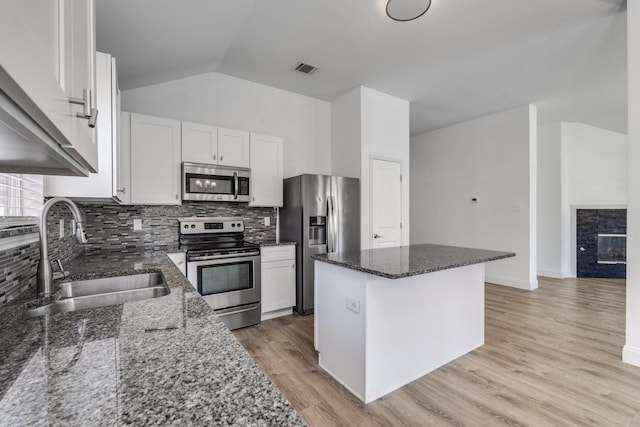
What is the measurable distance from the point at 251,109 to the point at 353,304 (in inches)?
115

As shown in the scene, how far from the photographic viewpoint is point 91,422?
461 millimetres

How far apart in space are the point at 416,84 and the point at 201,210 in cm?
309

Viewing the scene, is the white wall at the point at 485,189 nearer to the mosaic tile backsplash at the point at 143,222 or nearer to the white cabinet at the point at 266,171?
the white cabinet at the point at 266,171

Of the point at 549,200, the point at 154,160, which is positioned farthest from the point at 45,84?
the point at 549,200

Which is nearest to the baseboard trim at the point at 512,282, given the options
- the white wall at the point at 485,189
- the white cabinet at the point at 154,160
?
the white wall at the point at 485,189

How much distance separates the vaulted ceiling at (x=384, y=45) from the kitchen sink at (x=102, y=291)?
163 cm

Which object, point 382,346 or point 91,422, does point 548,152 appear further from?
point 91,422

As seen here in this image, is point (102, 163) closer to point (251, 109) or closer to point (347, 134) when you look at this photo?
point (251, 109)

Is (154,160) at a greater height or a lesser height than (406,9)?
lesser

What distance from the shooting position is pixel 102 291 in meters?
1.63

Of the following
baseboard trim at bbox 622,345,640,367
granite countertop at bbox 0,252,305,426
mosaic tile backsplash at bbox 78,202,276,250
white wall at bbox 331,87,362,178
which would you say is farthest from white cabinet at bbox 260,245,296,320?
baseboard trim at bbox 622,345,640,367

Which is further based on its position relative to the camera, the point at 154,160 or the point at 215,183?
the point at 215,183

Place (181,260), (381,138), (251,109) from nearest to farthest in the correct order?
1. (181,260)
2. (251,109)
3. (381,138)

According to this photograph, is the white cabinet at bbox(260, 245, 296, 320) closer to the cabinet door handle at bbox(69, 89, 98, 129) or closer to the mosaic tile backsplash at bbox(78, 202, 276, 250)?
the mosaic tile backsplash at bbox(78, 202, 276, 250)
